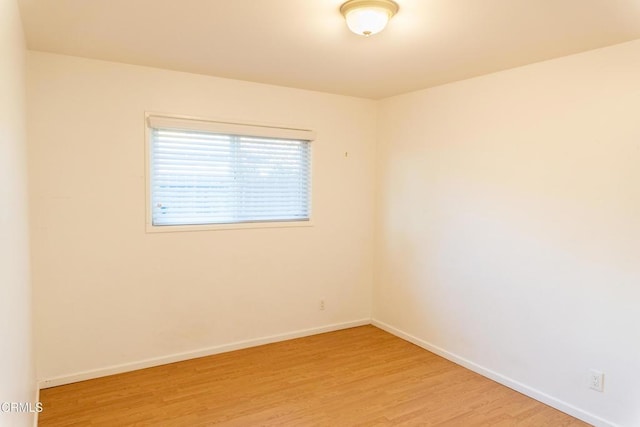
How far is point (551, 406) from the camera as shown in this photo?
2.89 m

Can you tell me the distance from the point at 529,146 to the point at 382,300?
87.9 inches

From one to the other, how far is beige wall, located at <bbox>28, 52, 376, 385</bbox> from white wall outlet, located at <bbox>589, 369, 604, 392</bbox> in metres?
2.35

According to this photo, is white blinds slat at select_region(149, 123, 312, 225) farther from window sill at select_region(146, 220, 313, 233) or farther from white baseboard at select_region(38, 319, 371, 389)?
white baseboard at select_region(38, 319, 371, 389)

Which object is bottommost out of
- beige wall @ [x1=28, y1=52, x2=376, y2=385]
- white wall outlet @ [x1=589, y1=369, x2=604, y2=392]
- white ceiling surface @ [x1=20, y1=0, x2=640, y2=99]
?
white wall outlet @ [x1=589, y1=369, x2=604, y2=392]

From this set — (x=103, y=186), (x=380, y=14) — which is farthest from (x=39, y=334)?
(x=380, y=14)

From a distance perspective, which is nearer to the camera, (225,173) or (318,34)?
(318,34)

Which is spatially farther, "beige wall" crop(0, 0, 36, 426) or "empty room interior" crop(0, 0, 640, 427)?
"empty room interior" crop(0, 0, 640, 427)

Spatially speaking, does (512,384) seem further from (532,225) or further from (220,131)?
(220,131)

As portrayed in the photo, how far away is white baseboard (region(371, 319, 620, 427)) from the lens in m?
2.69

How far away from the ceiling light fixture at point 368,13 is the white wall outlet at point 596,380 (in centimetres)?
257

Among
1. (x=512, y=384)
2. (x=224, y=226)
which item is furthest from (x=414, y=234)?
(x=224, y=226)

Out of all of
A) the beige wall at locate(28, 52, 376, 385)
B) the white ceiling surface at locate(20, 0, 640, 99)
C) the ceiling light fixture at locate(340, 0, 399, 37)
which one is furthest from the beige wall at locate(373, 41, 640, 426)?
the ceiling light fixture at locate(340, 0, 399, 37)

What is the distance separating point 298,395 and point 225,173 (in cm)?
197

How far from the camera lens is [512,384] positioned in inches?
124
